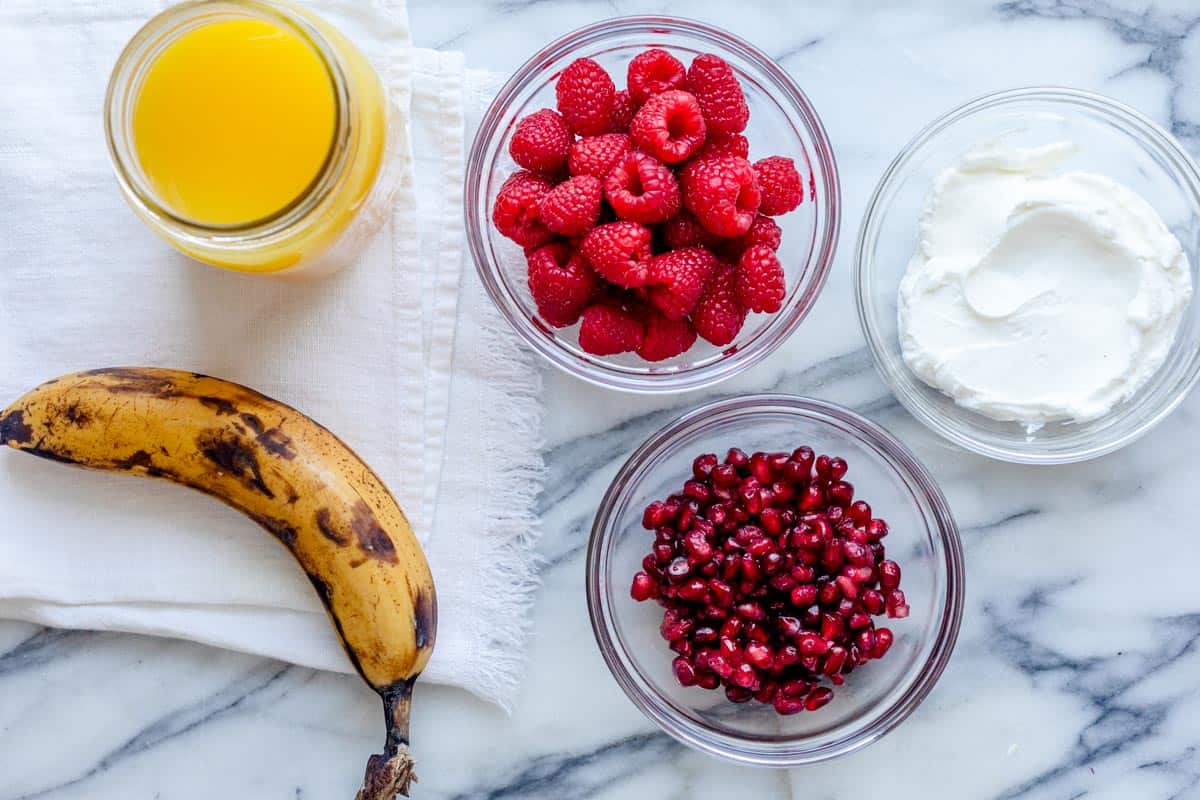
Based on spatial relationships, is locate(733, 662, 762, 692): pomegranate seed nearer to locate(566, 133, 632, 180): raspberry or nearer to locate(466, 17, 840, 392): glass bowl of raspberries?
locate(466, 17, 840, 392): glass bowl of raspberries

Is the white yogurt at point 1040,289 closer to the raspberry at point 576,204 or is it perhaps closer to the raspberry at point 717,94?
the raspberry at point 717,94

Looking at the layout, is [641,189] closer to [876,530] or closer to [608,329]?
[608,329]

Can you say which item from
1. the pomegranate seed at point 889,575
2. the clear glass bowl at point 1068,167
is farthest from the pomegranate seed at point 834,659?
the clear glass bowl at point 1068,167

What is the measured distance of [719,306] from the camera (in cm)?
134

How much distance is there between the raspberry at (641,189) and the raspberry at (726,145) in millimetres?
83

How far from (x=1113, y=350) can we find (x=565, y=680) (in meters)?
0.92

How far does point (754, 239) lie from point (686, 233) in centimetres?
9

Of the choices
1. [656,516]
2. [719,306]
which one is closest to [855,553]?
[656,516]

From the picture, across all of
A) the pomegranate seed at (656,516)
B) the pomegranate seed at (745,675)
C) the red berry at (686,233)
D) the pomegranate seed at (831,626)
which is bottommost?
the pomegranate seed at (745,675)

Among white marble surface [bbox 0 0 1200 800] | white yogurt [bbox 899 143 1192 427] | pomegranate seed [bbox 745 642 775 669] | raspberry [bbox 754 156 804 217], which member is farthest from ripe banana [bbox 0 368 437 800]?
white yogurt [bbox 899 143 1192 427]

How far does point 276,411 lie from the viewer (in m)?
1.44

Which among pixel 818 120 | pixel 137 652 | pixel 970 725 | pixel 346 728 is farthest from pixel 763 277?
pixel 137 652

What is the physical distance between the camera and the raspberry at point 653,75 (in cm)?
133

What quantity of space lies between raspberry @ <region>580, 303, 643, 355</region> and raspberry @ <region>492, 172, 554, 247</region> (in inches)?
4.6
